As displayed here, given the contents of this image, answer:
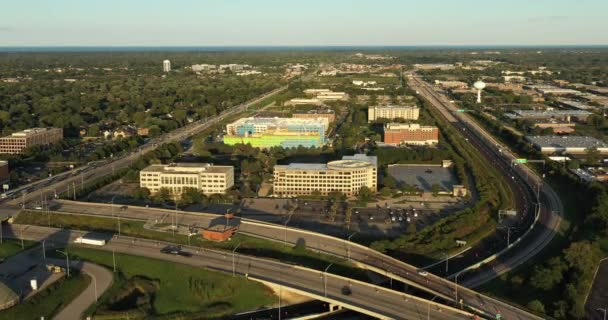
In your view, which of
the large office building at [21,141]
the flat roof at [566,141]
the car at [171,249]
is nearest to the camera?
the car at [171,249]

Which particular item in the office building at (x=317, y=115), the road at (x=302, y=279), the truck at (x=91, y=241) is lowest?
the road at (x=302, y=279)

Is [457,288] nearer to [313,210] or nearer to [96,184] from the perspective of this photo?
[313,210]

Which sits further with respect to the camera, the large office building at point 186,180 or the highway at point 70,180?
the large office building at point 186,180

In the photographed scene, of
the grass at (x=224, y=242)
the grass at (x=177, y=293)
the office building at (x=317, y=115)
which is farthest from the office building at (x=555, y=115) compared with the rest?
the grass at (x=177, y=293)

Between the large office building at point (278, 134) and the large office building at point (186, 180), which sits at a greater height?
the large office building at point (278, 134)

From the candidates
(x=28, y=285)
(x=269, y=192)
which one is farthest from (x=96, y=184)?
(x=28, y=285)

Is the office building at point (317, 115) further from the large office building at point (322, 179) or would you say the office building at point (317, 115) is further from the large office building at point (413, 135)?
the large office building at point (322, 179)

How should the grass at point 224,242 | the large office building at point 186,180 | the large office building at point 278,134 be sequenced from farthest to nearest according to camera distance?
the large office building at point 278,134, the large office building at point 186,180, the grass at point 224,242
